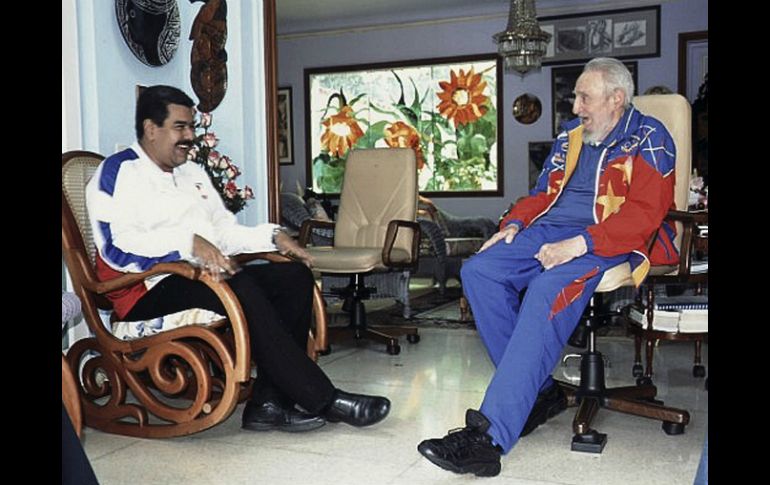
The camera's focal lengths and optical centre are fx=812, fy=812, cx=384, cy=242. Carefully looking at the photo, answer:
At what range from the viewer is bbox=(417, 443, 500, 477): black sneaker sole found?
2242 mm

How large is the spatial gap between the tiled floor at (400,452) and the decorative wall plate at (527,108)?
5737 millimetres

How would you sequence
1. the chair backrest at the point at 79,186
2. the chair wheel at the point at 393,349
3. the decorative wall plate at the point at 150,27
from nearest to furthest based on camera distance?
the chair backrest at the point at 79,186 < the decorative wall plate at the point at 150,27 < the chair wheel at the point at 393,349

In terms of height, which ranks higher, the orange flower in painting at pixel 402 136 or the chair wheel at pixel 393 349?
the orange flower in painting at pixel 402 136

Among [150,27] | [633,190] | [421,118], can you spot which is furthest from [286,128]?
[633,190]

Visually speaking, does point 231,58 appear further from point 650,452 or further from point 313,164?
point 313,164

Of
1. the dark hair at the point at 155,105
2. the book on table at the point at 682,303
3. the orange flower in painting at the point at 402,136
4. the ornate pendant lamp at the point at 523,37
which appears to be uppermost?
the ornate pendant lamp at the point at 523,37

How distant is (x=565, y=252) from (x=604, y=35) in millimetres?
6580

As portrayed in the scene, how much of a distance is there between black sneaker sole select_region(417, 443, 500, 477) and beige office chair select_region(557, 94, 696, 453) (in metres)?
0.37

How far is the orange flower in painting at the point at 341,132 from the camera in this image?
9.66 m

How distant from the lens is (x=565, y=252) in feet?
8.21

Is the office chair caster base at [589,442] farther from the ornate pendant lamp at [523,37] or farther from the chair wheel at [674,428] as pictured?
the ornate pendant lamp at [523,37]

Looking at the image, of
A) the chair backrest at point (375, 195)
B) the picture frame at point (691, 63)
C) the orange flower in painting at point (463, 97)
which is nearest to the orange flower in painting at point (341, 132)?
the orange flower in painting at point (463, 97)

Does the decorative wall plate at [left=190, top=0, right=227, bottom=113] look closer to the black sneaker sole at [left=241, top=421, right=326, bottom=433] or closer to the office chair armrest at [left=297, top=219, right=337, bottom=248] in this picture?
the office chair armrest at [left=297, top=219, right=337, bottom=248]
